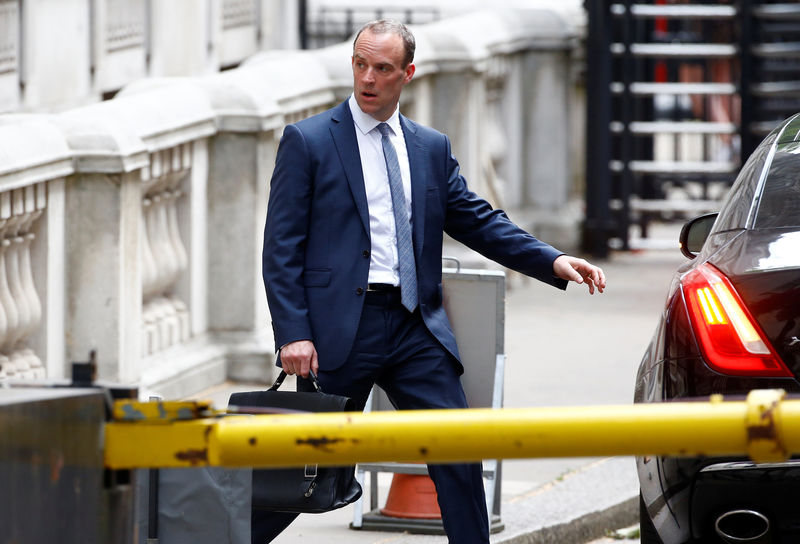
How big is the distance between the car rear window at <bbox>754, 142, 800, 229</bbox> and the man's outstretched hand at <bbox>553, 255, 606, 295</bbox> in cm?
49

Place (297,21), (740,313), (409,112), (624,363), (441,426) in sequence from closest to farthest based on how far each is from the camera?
(441,426) → (740,313) → (624,363) → (409,112) → (297,21)

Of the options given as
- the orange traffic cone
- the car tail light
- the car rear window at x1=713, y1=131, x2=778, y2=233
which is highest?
the car rear window at x1=713, y1=131, x2=778, y2=233

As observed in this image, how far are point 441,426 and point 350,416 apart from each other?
7.5 inches

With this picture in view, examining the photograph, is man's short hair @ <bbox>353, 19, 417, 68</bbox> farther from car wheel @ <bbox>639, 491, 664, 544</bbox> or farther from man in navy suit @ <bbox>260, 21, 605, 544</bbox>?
car wheel @ <bbox>639, 491, 664, 544</bbox>

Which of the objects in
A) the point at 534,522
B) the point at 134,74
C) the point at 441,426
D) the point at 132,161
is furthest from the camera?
the point at 134,74

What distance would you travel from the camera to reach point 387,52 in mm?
5191

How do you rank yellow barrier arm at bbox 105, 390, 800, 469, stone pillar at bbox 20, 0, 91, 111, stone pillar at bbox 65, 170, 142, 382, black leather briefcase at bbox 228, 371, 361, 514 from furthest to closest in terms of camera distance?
stone pillar at bbox 20, 0, 91, 111, stone pillar at bbox 65, 170, 142, 382, black leather briefcase at bbox 228, 371, 361, 514, yellow barrier arm at bbox 105, 390, 800, 469

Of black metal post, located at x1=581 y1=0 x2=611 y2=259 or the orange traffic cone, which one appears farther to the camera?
black metal post, located at x1=581 y1=0 x2=611 y2=259

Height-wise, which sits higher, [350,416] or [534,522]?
[350,416]

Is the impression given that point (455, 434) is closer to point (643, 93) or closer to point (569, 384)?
point (569, 384)

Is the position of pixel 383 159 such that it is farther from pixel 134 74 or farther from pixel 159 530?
pixel 134 74

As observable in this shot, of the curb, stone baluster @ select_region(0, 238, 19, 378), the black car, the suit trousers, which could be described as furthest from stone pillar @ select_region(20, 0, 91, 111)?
the black car

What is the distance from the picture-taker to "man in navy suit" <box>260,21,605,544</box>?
17.0ft

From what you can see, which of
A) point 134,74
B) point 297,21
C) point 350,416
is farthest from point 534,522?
point 297,21
